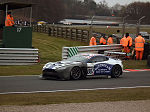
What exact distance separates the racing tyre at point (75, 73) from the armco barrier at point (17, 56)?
241 inches

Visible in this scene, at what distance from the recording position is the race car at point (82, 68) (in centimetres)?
1639

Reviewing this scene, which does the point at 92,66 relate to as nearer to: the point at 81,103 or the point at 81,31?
the point at 81,103

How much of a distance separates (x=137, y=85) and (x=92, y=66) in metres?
2.50

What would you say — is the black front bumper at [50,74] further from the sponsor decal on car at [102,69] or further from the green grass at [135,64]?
the green grass at [135,64]

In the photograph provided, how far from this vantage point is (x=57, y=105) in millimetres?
10336

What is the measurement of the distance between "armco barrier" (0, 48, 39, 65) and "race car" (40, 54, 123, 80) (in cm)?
530

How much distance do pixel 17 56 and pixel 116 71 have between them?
6375 mm

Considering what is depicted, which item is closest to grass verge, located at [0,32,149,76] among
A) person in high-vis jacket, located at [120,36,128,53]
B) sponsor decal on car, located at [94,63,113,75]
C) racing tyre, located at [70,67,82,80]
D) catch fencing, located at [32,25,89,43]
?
catch fencing, located at [32,25,89,43]

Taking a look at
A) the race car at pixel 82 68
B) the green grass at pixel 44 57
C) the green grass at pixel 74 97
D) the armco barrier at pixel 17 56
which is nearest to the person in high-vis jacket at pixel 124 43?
the green grass at pixel 44 57

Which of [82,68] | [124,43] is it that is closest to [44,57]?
[124,43]

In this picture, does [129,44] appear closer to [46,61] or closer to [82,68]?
[46,61]

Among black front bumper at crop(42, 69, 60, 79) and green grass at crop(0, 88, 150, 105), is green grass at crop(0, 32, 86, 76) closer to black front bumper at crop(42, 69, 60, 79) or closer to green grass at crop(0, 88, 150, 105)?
black front bumper at crop(42, 69, 60, 79)

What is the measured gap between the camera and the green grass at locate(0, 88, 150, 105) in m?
11.0

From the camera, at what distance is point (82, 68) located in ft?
55.4
